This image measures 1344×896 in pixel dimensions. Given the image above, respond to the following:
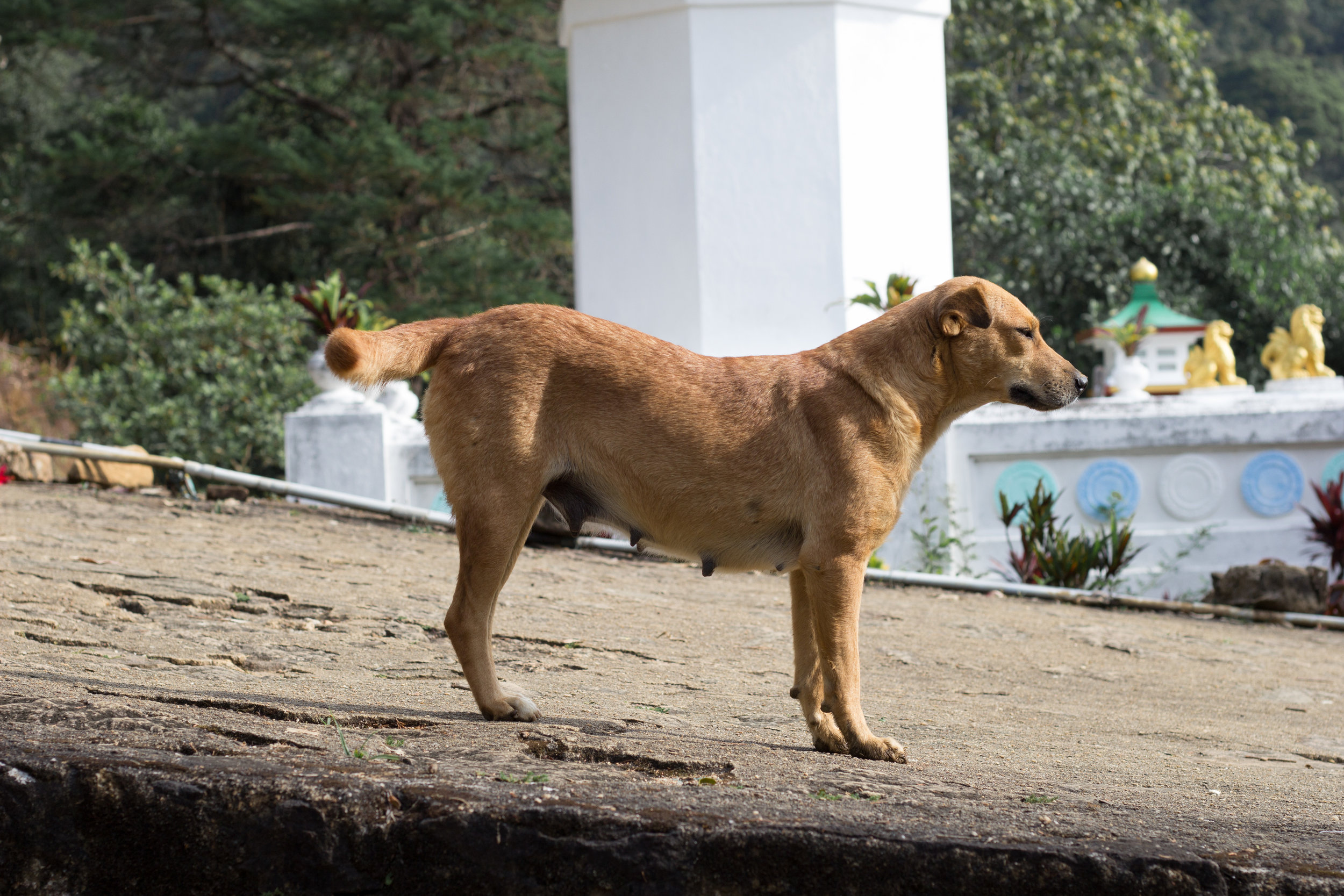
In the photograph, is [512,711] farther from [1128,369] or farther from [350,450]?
[1128,369]

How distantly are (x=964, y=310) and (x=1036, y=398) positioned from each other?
36 centimetres

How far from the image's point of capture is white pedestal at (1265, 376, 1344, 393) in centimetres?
1070

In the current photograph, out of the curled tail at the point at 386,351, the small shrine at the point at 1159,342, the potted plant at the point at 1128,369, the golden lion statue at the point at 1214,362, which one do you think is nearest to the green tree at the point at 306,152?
the small shrine at the point at 1159,342

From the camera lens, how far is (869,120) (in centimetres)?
1046

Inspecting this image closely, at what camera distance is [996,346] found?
3.93 metres

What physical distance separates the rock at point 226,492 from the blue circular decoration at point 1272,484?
7.84m

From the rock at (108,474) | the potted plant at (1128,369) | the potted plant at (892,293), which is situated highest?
the potted plant at (892,293)

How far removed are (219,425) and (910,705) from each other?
10.6m

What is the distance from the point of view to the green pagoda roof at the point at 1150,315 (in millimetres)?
12086

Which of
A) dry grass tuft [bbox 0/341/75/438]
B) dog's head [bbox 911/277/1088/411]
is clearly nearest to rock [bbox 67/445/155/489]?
dry grass tuft [bbox 0/341/75/438]

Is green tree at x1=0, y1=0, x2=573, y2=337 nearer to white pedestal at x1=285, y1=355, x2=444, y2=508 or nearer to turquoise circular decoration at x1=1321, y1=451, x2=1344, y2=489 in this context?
white pedestal at x1=285, y1=355, x2=444, y2=508

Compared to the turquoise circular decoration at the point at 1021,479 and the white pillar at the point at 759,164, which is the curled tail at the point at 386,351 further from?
the turquoise circular decoration at the point at 1021,479

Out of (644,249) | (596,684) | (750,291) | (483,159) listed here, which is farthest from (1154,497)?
(483,159)

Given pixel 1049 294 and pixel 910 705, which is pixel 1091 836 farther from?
pixel 1049 294
